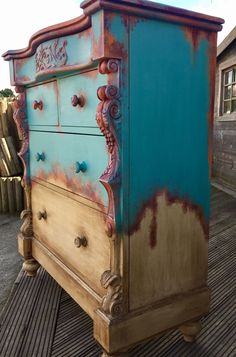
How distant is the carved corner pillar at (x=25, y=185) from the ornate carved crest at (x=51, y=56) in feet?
1.57

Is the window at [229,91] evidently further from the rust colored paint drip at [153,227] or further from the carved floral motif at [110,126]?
the carved floral motif at [110,126]

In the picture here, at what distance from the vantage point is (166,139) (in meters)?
1.55

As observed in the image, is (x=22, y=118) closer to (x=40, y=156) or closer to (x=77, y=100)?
(x=40, y=156)

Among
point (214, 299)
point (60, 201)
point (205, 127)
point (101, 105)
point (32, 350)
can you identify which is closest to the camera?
point (101, 105)

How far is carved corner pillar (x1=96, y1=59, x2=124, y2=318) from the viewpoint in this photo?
1341 mm

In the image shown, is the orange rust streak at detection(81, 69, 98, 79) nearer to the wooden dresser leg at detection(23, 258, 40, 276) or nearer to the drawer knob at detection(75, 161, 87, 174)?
the drawer knob at detection(75, 161, 87, 174)

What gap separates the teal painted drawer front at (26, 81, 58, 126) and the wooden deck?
3.93ft

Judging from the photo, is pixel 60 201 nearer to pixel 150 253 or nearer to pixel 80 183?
pixel 80 183

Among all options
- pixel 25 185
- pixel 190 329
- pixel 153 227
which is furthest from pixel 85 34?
pixel 190 329

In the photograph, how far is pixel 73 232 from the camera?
189 cm

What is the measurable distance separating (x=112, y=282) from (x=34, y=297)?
1.08 metres

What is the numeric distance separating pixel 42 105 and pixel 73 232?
0.83 meters

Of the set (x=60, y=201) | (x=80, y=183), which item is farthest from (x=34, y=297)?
(x=80, y=183)

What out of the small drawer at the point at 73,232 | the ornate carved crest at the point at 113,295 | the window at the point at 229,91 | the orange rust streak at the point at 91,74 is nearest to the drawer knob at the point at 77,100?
the orange rust streak at the point at 91,74
